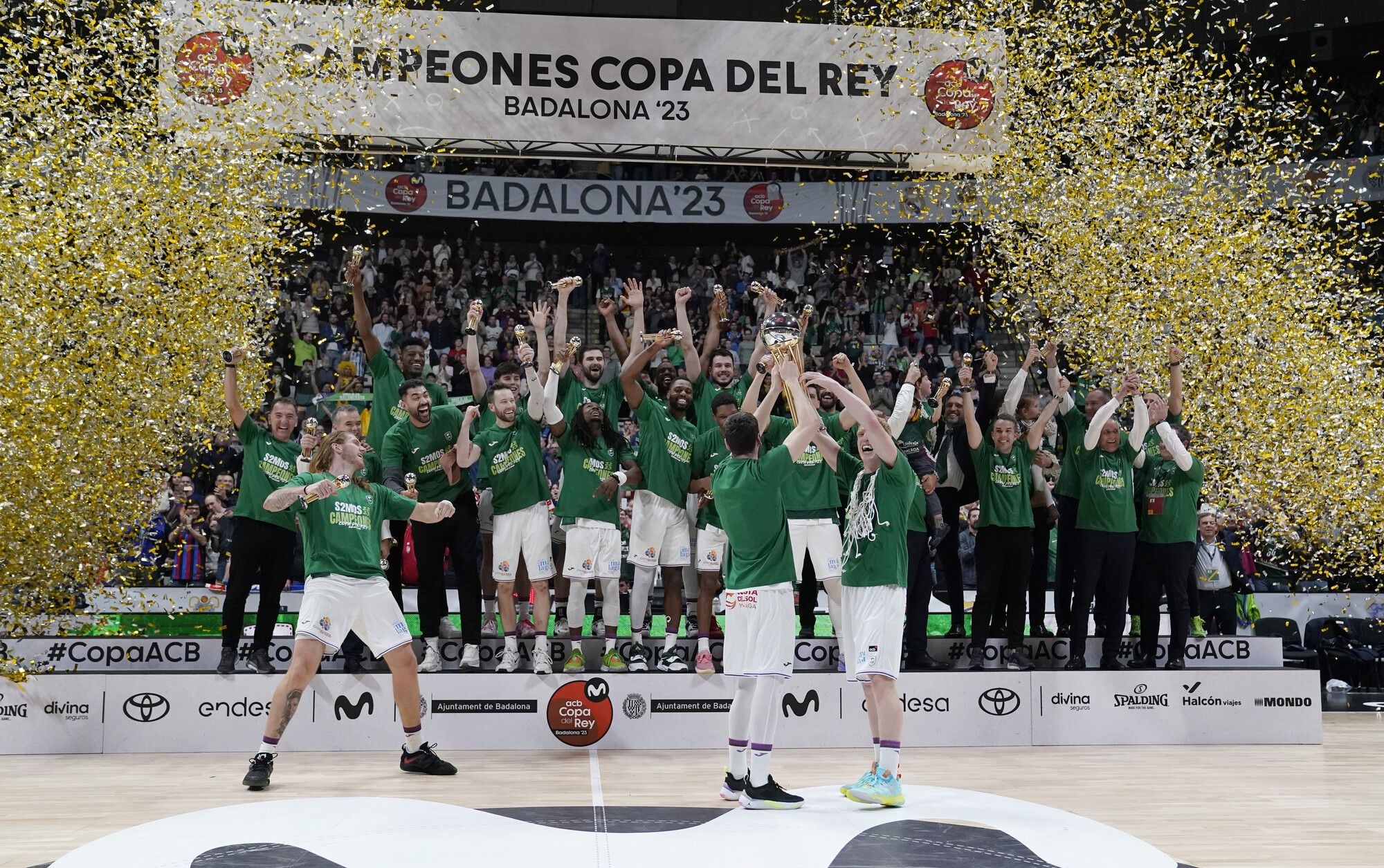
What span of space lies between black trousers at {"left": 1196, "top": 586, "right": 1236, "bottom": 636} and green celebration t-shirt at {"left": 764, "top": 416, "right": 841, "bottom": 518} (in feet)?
15.4

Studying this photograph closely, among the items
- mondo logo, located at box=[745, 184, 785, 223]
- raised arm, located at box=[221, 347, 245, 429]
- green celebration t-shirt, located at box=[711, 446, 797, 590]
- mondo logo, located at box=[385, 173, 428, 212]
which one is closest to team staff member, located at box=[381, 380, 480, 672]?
raised arm, located at box=[221, 347, 245, 429]

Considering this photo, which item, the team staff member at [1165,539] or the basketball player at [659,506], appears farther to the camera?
the team staff member at [1165,539]

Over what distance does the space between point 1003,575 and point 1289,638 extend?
4825 millimetres

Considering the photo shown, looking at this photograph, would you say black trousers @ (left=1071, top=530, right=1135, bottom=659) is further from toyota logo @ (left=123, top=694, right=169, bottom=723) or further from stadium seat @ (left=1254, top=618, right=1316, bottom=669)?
toyota logo @ (left=123, top=694, right=169, bottom=723)

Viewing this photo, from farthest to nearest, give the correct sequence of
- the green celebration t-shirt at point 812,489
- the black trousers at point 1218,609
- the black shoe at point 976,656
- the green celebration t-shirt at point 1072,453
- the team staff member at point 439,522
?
the black trousers at point 1218,609
the green celebration t-shirt at point 1072,453
the black shoe at point 976,656
the team staff member at point 439,522
the green celebration t-shirt at point 812,489

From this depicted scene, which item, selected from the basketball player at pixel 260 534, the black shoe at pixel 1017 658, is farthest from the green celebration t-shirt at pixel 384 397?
the black shoe at pixel 1017 658

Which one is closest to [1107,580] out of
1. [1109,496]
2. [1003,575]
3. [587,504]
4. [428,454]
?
[1109,496]

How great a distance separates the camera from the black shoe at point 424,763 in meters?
6.86

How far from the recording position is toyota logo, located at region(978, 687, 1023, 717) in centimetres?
838

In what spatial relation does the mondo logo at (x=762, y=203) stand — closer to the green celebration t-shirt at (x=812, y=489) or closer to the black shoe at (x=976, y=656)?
the black shoe at (x=976, y=656)

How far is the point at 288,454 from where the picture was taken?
313 inches

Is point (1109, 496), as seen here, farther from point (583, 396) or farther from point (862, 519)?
point (583, 396)

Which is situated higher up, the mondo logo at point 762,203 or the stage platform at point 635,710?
the mondo logo at point 762,203

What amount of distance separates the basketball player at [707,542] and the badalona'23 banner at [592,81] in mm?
3876
